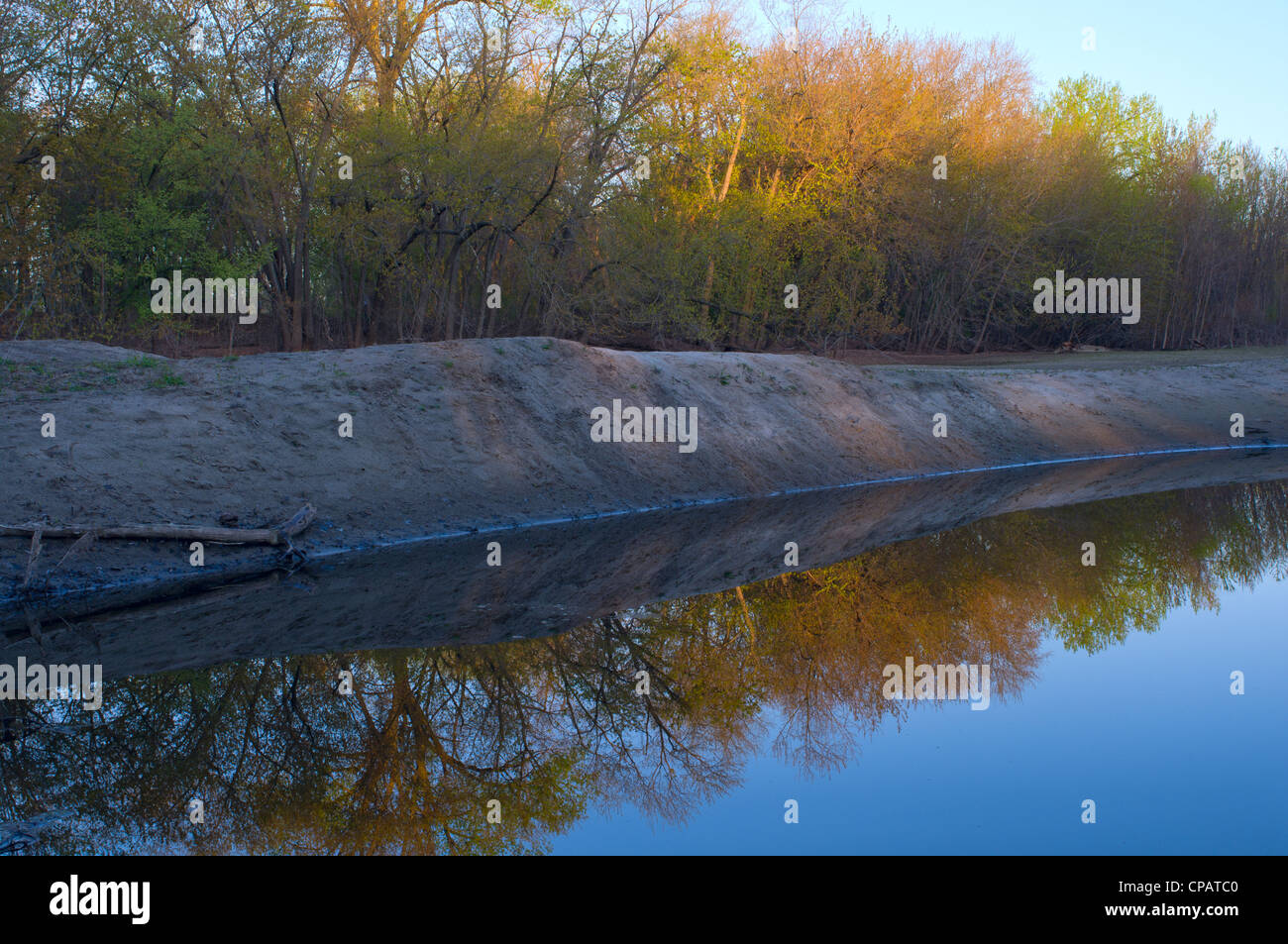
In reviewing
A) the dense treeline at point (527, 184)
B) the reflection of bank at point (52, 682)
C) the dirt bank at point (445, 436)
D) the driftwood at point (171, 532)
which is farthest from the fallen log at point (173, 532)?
the dense treeline at point (527, 184)

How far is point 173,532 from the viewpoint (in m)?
12.1

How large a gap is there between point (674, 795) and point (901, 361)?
2903cm

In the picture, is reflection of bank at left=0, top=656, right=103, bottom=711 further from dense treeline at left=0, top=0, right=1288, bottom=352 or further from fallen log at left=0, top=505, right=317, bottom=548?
dense treeline at left=0, top=0, right=1288, bottom=352

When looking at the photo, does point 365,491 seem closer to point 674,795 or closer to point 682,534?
point 682,534

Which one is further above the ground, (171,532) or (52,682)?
(171,532)

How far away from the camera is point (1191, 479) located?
19906 millimetres

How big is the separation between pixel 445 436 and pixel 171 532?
5.00 metres

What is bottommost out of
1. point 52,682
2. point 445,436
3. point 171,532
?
point 52,682

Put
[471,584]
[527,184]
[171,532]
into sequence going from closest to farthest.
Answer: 1. [471,584]
2. [171,532]
3. [527,184]

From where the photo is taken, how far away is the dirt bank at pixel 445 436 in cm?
1295

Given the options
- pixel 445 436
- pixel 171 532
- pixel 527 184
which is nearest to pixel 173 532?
pixel 171 532

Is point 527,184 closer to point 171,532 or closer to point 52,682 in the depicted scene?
point 171,532

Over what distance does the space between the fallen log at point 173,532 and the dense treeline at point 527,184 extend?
12002mm

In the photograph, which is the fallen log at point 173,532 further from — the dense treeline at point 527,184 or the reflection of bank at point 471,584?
the dense treeline at point 527,184
